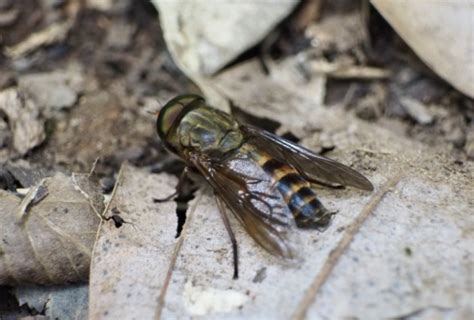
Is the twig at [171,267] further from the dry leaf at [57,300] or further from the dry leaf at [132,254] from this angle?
the dry leaf at [57,300]

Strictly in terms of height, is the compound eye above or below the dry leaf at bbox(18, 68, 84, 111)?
below

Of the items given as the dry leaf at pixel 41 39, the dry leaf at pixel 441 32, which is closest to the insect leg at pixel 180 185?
the dry leaf at pixel 441 32

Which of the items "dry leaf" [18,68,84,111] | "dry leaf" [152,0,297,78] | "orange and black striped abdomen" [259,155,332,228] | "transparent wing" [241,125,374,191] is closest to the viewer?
"orange and black striped abdomen" [259,155,332,228]

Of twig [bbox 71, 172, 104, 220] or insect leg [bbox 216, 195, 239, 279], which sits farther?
twig [bbox 71, 172, 104, 220]

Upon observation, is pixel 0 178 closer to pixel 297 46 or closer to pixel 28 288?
pixel 28 288

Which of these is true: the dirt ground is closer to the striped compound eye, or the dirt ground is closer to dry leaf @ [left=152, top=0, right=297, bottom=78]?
dry leaf @ [left=152, top=0, right=297, bottom=78]

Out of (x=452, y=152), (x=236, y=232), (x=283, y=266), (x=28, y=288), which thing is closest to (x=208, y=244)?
(x=236, y=232)

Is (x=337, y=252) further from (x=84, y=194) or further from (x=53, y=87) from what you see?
(x=53, y=87)

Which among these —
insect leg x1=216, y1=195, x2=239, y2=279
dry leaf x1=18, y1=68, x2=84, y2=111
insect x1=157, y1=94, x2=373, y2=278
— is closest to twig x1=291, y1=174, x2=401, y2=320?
insect x1=157, y1=94, x2=373, y2=278
